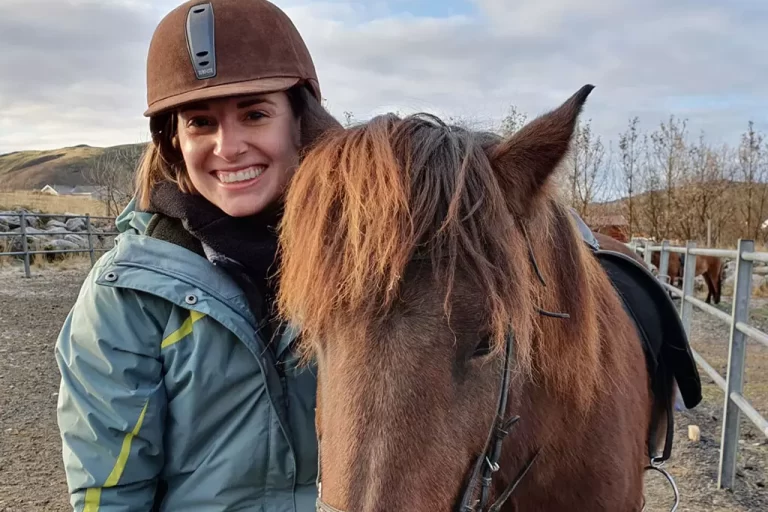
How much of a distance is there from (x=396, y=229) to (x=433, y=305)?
0.62 feet

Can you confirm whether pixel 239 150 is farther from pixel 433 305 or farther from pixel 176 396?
pixel 433 305

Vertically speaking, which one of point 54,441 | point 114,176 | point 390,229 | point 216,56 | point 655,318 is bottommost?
point 54,441

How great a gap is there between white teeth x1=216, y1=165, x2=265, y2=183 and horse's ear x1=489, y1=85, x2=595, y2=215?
2.58ft

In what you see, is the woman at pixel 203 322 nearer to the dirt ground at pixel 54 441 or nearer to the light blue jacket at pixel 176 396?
the light blue jacket at pixel 176 396

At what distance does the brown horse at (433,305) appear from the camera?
1.17 meters

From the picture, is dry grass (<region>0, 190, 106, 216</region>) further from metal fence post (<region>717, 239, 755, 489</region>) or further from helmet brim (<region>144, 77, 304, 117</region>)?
metal fence post (<region>717, 239, 755, 489</region>)

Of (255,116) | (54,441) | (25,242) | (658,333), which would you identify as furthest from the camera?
(25,242)

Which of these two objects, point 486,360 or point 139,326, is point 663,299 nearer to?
point 486,360

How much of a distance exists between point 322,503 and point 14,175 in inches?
4378

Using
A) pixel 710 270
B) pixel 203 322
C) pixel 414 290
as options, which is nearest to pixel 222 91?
pixel 203 322

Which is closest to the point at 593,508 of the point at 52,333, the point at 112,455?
the point at 112,455

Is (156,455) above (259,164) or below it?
below

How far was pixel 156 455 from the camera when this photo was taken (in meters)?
1.74

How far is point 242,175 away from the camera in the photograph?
71.3 inches
